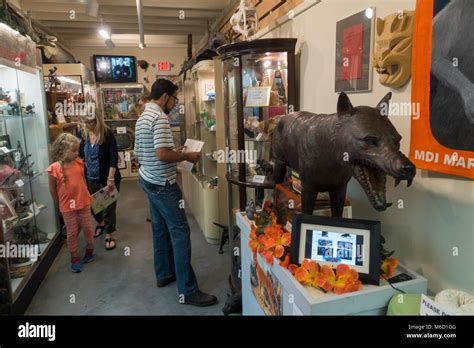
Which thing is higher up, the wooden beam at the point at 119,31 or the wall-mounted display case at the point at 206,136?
the wooden beam at the point at 119,31

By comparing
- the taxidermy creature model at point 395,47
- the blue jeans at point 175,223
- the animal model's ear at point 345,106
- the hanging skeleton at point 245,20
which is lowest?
the blue jeans at point 175,223

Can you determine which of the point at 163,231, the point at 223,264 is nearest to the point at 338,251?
the point at 163,231

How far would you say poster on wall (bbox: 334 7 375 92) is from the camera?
1600 millimetres

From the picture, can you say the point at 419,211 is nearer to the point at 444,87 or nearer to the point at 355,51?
the point at 444,87

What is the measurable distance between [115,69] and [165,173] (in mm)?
6078

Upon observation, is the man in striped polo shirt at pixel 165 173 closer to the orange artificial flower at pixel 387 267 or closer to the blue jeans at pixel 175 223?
the blue jeans at pixel 175 223

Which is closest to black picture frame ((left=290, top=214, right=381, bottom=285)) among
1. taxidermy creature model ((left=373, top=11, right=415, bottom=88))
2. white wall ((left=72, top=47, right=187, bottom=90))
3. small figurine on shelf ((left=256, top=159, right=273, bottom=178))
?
taxidermy creature model ((left=373, top=11, right=415, bottom=88))

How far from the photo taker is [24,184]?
3277 mm

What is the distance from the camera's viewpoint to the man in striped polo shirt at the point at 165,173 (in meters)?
2.46

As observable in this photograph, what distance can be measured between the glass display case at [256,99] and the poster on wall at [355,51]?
0.49 meters

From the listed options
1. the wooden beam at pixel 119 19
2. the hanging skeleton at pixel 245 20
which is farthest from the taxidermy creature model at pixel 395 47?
the wooden beam at pixel 119 19

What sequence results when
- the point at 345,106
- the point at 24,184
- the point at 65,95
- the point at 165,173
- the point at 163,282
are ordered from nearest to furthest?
the point at 345,106 → the point at 165,173 → the point at 163,282 → the point at 24,184 → the point at 65,95

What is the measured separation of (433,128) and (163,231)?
7.22 feet

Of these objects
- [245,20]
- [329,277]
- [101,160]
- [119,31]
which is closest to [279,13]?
[245,20]
